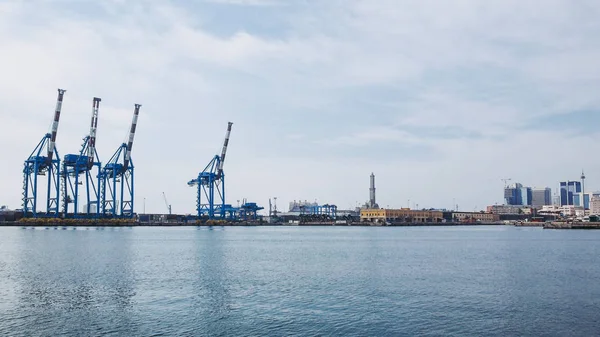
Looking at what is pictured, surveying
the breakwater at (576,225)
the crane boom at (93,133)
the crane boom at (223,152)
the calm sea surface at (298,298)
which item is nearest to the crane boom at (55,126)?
the crane boom at (93,133)

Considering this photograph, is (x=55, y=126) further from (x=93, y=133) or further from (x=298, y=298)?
(x=298, y=298)

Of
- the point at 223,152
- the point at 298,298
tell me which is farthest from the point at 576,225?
the point at 298,298

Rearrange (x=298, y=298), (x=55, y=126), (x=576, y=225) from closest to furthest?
(x=298, y=298), (x=55, y=126), (x=576, y=225)

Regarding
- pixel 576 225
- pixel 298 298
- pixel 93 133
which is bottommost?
pixel 576 225

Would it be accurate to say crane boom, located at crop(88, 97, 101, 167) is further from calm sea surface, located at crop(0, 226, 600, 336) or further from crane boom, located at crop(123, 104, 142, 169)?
calm sea surface, located at crop(0, 226, 600, 336)

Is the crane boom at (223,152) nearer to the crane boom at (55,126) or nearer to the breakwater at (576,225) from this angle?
the crane boom at (55,126)

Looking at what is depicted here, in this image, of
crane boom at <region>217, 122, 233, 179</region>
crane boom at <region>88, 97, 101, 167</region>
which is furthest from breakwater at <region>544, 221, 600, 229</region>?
crane boom at <region>88, 97, 101, 167</region>

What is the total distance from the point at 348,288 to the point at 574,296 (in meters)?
11.6

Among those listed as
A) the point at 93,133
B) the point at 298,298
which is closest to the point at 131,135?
the point at 93,133

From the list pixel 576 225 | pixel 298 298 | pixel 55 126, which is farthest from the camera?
pixel 576 225

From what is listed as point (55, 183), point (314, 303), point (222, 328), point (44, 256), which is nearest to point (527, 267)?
point (314, 303)

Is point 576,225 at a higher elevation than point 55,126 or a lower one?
lower

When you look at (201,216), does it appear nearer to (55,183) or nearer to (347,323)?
(55,183)

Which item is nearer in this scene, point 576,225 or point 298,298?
point 298,298
